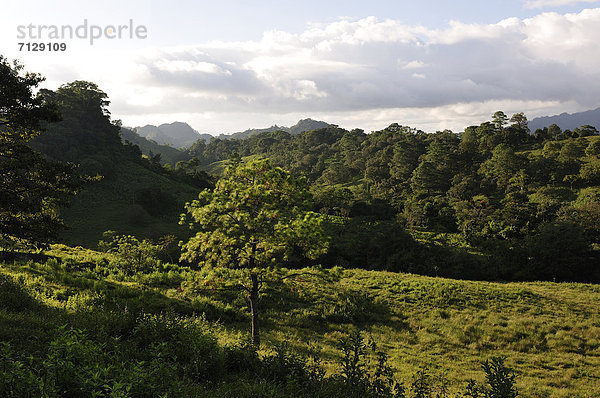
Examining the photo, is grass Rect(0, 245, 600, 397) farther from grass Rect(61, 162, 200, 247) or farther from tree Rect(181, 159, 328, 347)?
grass Rect(61, 162, 200, 247)

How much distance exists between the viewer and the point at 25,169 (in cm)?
1517

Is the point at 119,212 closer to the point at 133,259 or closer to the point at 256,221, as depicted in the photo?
the point at 133,259

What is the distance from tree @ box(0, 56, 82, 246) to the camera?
1442 cm

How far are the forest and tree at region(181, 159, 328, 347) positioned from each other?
82mm

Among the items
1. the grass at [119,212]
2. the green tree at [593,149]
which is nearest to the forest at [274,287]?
the grass at [119,212]

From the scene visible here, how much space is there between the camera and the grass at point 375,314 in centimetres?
1264

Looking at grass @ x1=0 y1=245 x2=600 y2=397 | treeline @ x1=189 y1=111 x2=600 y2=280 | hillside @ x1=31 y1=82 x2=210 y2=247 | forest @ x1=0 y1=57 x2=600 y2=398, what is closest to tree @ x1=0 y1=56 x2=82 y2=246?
forest @ x1=0 y1=57 x2=600 y2=398

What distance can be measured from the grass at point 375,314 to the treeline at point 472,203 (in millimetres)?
11942

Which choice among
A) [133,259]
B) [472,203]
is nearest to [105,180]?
[133,259]

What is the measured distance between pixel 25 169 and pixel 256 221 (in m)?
11.8

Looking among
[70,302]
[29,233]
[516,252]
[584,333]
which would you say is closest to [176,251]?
[29,233]

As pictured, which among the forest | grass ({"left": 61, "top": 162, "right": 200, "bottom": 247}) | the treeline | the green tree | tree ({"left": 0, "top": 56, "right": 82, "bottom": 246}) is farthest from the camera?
the green tree

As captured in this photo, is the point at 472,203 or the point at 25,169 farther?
the point at 472,203

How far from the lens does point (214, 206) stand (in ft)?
41.5
